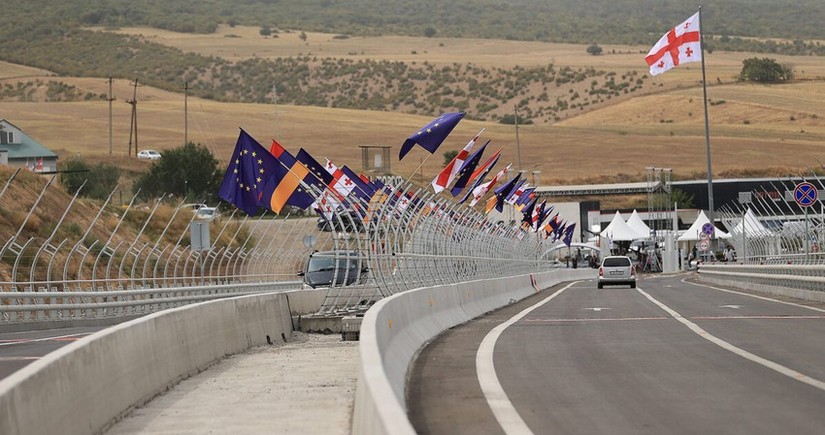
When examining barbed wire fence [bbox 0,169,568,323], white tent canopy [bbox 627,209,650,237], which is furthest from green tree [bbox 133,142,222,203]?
white tent canopy [bbox 627,209,650,237]

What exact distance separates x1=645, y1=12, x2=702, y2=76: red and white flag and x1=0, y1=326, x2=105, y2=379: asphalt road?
33.9 metres

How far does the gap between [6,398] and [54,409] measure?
134 cm

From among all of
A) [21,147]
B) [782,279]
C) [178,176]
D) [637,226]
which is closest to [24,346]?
[782,279]

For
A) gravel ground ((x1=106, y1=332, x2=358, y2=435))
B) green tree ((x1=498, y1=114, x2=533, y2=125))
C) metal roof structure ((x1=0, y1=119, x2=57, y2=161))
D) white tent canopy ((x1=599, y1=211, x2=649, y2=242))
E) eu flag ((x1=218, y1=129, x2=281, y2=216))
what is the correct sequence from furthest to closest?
1. green tree ((x1=498, y1=114, x2=533, y2=125))
2. metal roof structure ((x1=0, y1=119, x2=57, y2=161))
3. white tent canopy ((x1=599, y1=211, x2=649, y2=242))
4. eu flag ((x1=218, y1=129, x2=281, y2=216))
5. gravel ground ((x1=106, y1=332, x2=358, y2=435))

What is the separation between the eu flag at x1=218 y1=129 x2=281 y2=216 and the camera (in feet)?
108

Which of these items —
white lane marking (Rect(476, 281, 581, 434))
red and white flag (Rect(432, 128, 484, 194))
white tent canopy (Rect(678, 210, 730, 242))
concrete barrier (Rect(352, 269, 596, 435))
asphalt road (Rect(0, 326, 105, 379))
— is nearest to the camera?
concrete barrier (Rect(352, 269, 596, 435))

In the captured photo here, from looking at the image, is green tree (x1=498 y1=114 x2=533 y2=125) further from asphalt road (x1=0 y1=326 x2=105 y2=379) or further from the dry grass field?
asphalt road (x1=0 y1=326 x2=105 y2=379)

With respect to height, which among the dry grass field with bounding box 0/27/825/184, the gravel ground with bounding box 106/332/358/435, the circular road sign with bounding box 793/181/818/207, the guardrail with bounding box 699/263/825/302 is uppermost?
the dry grass field with bounding box 0/27/825/184

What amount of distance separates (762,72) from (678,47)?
134 m

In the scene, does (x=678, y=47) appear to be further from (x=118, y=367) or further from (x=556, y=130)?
(x=556, y=130)

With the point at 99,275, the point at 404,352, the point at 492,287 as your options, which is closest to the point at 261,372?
the point at 404,352

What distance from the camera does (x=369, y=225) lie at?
2538cm

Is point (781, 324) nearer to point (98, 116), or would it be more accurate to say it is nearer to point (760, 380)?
point (760, 380)

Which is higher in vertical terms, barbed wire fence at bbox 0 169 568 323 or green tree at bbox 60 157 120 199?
green tree at bbox 60 157 120 199
